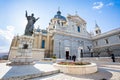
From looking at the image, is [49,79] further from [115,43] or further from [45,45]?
[115,43]

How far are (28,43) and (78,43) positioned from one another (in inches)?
788

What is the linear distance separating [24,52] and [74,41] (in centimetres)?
1933

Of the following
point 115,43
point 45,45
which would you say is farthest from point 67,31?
point 115,43

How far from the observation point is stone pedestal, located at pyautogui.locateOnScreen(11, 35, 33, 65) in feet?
27.1

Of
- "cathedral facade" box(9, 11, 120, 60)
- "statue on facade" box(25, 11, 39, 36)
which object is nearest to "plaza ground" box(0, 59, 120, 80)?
"statue on facade" box(25, 11, 39, 36)

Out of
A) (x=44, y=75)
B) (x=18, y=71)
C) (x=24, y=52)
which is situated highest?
(x=24, y=52)

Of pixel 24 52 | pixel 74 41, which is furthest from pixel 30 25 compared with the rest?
pixel 74 41

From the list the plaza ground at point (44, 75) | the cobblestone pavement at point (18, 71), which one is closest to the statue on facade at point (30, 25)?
the cobblestone pavement at point (18, 71)

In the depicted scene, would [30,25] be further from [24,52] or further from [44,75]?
[44,75]

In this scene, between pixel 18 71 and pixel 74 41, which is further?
pixel 74 41

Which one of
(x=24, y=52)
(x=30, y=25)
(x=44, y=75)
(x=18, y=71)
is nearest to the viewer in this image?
(x=44, y=75)

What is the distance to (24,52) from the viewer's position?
8750 millimetres

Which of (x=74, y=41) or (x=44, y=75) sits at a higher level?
(x=74, y=41)

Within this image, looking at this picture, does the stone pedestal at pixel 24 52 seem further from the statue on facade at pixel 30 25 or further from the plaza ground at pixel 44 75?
the plaza ground at pixel 44 75
